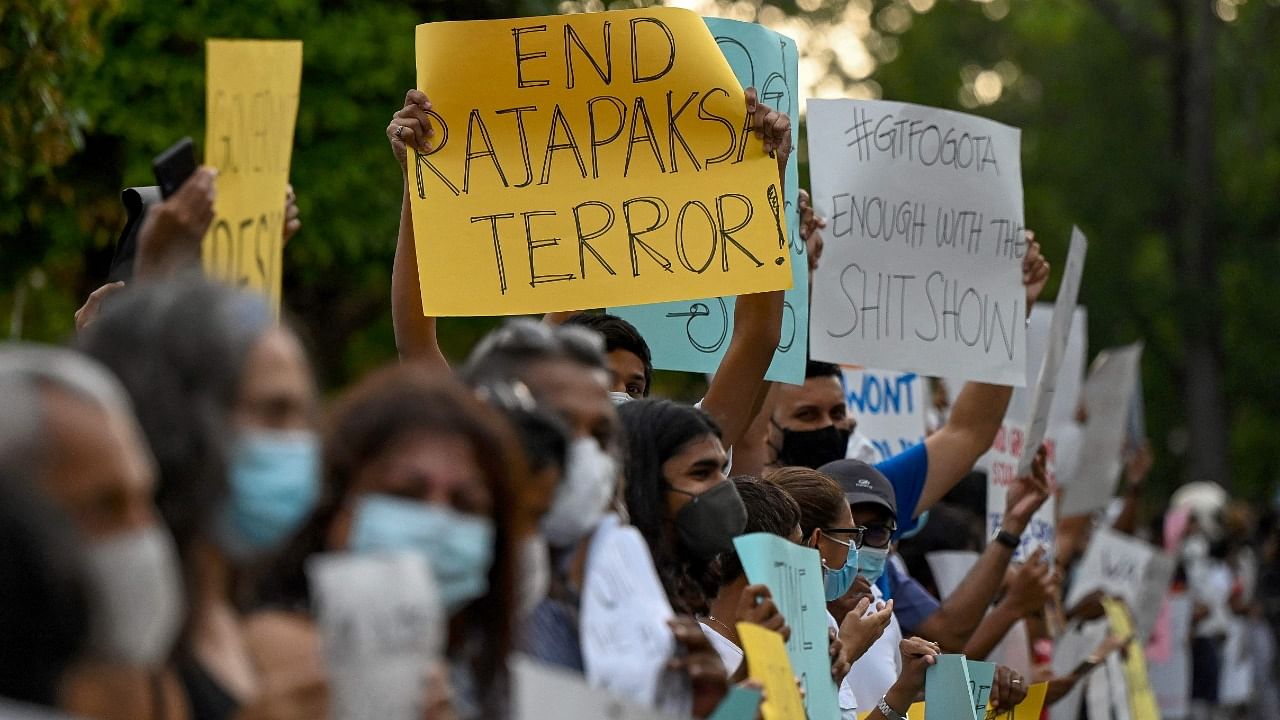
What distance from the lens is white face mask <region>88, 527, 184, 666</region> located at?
2127 millimetres

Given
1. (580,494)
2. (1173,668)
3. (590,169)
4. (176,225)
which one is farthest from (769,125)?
(1173,668)

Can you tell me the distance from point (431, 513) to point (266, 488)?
0.76 feet

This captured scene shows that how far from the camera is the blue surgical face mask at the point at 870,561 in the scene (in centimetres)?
536

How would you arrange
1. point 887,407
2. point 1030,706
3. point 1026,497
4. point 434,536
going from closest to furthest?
point 434,536
point 1030,706
point 1026,497
point 887,407

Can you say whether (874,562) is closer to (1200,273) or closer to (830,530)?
(830,530)

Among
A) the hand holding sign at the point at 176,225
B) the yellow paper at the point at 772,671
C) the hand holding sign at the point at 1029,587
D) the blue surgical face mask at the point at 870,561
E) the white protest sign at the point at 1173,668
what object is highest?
the hand holding sign at the point at 176,225

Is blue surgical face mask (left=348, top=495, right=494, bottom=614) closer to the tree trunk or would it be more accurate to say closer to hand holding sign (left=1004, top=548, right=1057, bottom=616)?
hand holding sign (left=1004, top=548, right=1057, bottom=616)

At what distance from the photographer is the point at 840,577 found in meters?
5.02

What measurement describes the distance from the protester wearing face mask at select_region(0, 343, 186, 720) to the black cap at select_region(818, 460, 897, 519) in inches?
127

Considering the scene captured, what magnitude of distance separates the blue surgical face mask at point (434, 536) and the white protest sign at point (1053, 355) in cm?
432

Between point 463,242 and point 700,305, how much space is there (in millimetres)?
1212

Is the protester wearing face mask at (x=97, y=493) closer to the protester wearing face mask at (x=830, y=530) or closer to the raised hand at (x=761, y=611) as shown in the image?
the raised hand at (x=761, y=611)

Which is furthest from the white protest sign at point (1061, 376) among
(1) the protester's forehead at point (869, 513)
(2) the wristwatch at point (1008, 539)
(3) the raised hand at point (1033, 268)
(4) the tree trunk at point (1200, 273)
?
(4) the tree trunk at point (1200, 273)

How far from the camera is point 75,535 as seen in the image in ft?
6.89
